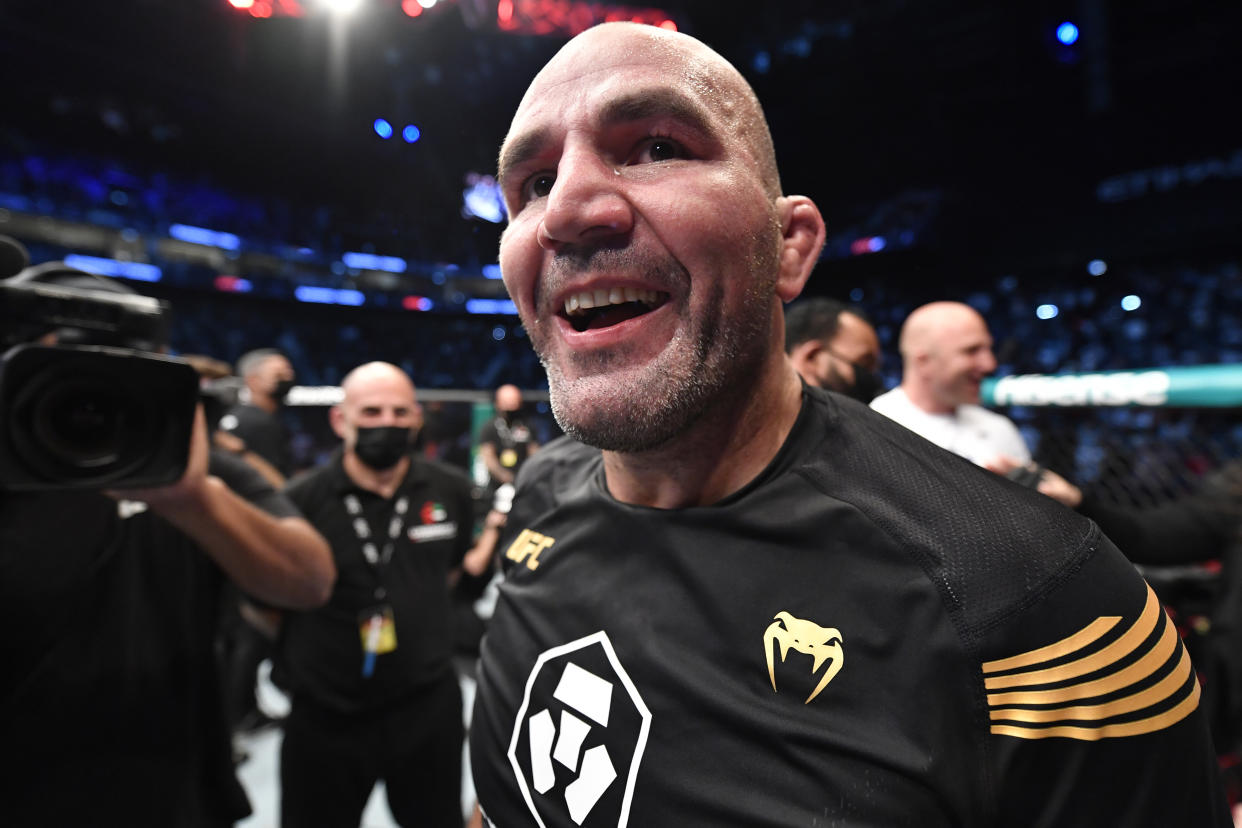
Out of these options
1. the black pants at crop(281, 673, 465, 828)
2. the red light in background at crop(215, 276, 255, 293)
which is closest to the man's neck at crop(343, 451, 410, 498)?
the black pants at crop(281, 673, 465, 828)

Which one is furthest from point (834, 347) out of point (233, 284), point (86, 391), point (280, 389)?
point (233, 284)

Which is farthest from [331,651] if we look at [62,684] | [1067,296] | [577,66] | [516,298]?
[1067,296]

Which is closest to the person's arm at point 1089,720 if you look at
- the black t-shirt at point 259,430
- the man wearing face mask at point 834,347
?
the man wearing face mask at point 834,347

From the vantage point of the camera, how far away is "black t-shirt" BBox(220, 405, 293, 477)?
3.41 m

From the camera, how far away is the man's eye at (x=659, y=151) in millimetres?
733

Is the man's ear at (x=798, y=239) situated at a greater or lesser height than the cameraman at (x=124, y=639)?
greater

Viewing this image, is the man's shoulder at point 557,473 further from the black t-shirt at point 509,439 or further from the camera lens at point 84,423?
the black t-shirt at point 509,439

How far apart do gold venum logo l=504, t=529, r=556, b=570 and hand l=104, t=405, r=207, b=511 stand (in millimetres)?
523

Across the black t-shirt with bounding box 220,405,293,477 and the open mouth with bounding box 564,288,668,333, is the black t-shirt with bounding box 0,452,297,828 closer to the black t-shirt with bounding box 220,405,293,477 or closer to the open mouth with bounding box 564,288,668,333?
the open mouth with bounding box 564,288,668,333

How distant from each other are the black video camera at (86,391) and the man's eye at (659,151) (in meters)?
0.72

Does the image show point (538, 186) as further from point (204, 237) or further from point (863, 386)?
point (204, 237)

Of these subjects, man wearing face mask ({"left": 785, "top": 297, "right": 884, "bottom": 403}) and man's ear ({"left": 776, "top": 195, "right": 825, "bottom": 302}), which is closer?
man's ear ({"left": 776, "top": 195, "right": 825, "bottom": 302})

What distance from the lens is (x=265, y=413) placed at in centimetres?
357

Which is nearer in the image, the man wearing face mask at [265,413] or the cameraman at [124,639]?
the cameraman at [124,639]
